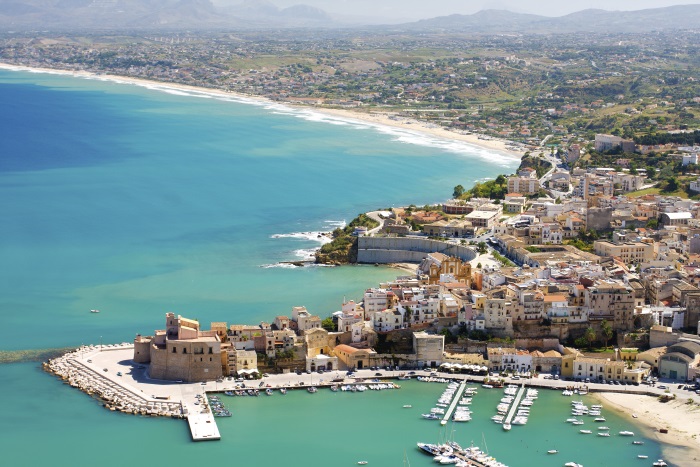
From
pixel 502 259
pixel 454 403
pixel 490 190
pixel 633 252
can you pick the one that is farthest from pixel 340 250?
pixel 454 403

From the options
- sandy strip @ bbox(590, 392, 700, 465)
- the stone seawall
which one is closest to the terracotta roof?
sandy strip @ bbox(590, 392, 700, 465)

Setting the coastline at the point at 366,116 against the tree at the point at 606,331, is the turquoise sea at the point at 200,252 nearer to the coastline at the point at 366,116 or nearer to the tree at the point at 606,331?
the coastline at the point at 366,116

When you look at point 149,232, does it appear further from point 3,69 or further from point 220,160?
point 3,69

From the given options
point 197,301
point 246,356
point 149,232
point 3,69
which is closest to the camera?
point 246,356

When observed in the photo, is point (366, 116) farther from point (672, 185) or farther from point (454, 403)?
point (454, 403)

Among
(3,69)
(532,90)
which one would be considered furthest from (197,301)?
(3,69)

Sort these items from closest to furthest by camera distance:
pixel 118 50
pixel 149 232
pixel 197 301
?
1. pixel 197 301
2. pixel 149 232
3. pixel 118 50

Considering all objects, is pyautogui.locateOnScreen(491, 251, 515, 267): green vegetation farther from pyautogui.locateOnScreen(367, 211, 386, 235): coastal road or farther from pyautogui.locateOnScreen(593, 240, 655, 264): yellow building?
pyautogui.locateOnScreen(367, 211, 386, 235): coastal road
